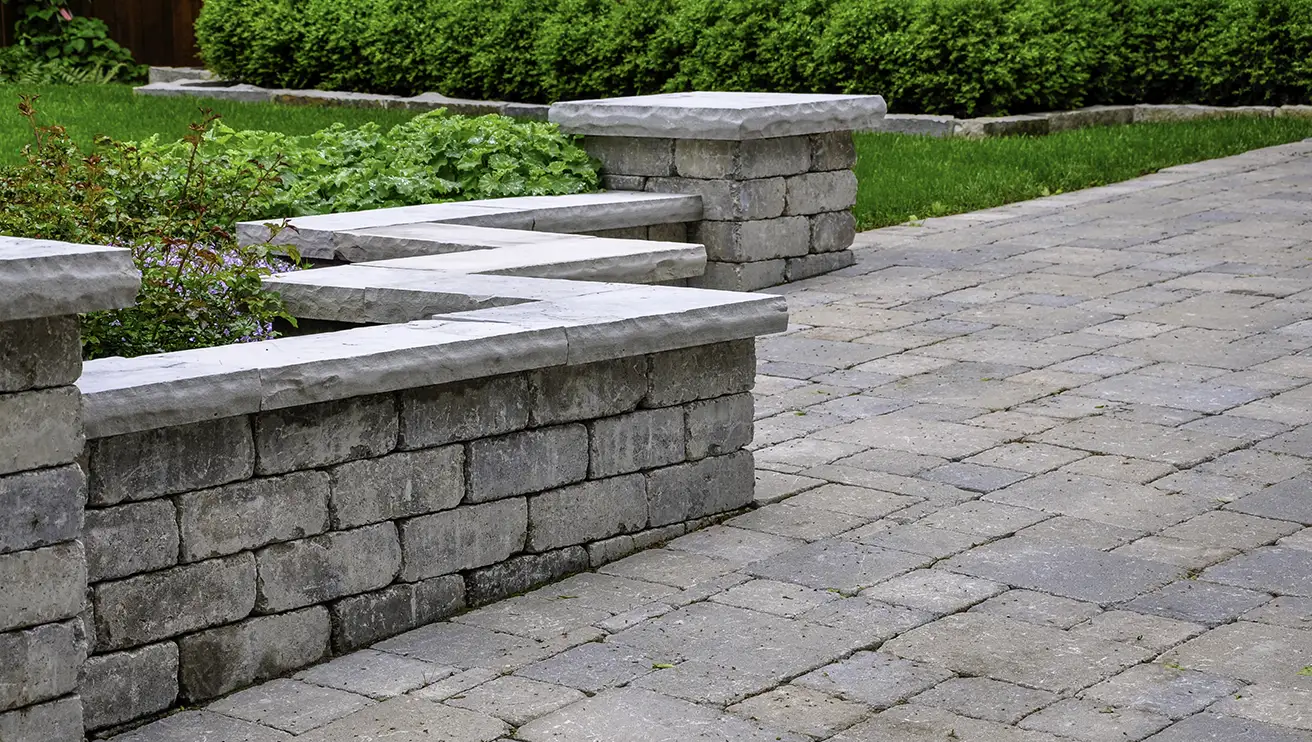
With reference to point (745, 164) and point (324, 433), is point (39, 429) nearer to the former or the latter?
point (324, 433)

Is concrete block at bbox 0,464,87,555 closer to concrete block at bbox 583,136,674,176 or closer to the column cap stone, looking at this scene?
the column cap stone

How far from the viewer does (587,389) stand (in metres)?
5.05

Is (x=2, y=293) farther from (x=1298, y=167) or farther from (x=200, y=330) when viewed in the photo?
(x=1298, y=167)

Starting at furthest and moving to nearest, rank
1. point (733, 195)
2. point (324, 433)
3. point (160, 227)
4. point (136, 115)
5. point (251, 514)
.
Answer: point (136, 115), point (733, 195), point (160, 227), point (324, 433), point (251, 514)

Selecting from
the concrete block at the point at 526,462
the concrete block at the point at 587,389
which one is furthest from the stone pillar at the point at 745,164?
the concrete block at the point at 526,462

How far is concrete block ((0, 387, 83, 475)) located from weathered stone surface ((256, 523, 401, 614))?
71 centimetres

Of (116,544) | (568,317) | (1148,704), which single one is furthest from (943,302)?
(116,544)

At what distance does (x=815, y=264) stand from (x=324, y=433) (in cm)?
526

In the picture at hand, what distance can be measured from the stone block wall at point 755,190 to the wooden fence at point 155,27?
11.4 metres

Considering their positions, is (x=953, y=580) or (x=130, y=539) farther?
(x=953, y=580)

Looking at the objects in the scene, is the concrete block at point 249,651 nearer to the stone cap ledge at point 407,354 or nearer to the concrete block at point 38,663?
the concrete block at point 38,663

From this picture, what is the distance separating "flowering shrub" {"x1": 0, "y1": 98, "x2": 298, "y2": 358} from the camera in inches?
207

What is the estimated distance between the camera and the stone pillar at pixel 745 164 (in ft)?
29.1

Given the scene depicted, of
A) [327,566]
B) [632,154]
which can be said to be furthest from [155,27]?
[327,566]
